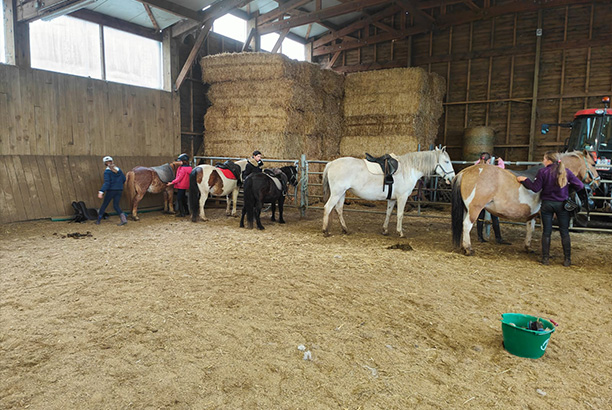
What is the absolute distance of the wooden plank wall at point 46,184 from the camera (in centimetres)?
703

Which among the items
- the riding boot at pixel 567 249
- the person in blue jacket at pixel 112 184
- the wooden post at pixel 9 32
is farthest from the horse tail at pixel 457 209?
the wooden post at pixel 9 32

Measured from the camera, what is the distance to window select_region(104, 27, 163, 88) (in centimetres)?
879

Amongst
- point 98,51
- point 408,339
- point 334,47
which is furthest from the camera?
point 334,47

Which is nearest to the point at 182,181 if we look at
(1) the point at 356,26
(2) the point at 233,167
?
(2) the point at 233,167

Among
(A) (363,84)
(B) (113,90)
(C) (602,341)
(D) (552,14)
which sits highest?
(D) (552,14)

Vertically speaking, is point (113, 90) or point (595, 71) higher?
point (595, 71)

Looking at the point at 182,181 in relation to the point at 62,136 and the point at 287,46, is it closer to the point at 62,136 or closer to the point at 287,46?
the point at 62,136

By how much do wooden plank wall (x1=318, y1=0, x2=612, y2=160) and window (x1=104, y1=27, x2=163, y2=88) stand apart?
792cm

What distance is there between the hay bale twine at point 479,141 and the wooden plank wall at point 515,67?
82cm

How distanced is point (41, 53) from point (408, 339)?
8.80 m

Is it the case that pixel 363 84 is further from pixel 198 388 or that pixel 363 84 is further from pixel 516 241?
pixel 198 388

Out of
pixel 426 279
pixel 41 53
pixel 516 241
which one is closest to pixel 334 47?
pixel 41 53

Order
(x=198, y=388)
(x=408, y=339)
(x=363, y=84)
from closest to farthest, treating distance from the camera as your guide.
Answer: (x=198, y=388)
(x=408, y=339)
(x=363, y=84)

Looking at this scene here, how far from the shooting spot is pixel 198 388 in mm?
2139
